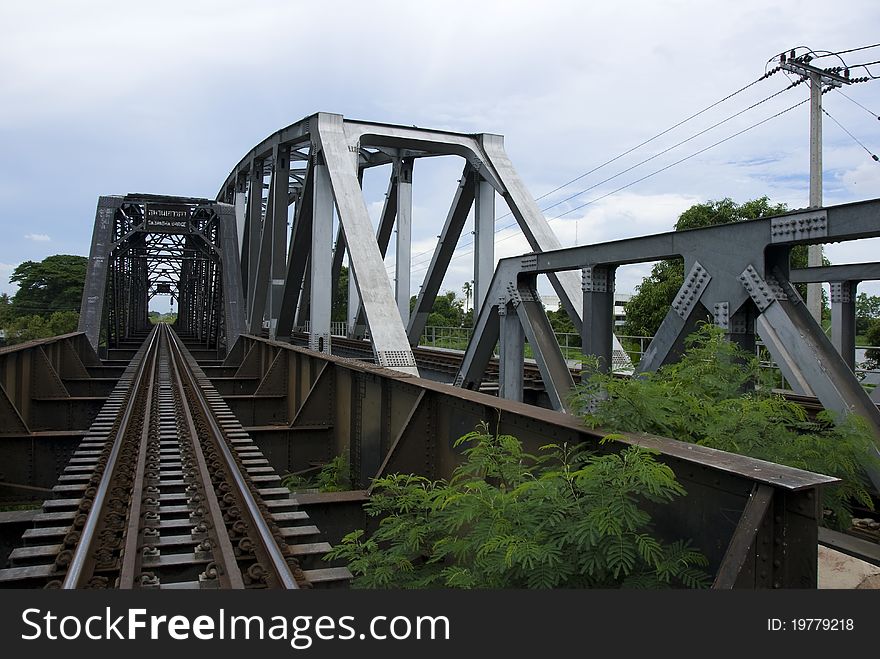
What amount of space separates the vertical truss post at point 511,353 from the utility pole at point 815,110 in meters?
13.8

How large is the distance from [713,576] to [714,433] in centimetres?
113

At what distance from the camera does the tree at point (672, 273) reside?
2573 cm

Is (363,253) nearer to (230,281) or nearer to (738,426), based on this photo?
(230,281)

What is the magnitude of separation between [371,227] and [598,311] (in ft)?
41.3

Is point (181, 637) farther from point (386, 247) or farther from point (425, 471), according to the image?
point (386, 247)

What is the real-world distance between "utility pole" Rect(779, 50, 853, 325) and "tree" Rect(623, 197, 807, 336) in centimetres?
413

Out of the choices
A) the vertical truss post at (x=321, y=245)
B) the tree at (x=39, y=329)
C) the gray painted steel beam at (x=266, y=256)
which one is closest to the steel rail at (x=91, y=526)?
the vertical truss post at (x=321, y=245)

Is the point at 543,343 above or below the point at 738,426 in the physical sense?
above

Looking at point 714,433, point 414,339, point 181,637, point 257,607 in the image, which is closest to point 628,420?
point 714,433

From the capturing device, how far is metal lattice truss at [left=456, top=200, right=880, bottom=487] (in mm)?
4402

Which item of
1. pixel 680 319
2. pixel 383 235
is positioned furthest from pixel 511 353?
pixel 383 235

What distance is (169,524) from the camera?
486cm

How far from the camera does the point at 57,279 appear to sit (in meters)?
79.6

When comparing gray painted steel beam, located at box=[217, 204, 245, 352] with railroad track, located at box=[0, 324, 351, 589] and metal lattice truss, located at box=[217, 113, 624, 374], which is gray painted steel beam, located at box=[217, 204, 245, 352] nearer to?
metal lattice truss, located at box=[217, 113, 624, 374]
